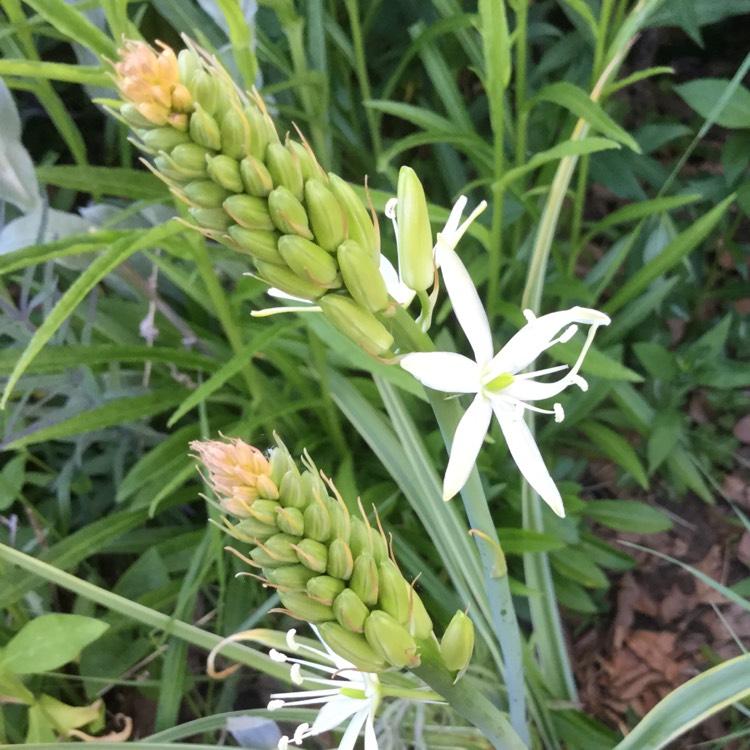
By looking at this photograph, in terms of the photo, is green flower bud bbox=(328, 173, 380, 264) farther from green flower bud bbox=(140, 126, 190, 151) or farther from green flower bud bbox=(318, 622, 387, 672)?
green flower bud bbox=(318, 622, 387, 672)

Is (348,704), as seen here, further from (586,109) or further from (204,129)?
Answer: (586,109)

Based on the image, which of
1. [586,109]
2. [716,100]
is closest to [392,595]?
[586,109]

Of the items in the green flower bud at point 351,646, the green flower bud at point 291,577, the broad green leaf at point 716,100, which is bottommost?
the green flower bud at point 351,646

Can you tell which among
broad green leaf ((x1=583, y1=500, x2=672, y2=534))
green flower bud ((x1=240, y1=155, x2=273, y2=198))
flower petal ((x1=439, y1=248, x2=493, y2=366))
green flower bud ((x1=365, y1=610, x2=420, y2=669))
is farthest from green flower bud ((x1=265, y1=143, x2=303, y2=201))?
broad green leaf ((x1=583, y1=500, x2=672, y2=534))

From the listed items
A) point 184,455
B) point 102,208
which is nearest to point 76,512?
point 184,455

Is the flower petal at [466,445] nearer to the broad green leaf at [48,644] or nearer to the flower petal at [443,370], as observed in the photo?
the flower petal at [443,370]

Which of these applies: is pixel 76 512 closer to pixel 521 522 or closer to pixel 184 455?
pixel 184 455

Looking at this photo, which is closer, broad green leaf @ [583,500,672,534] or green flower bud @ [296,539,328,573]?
green flower bud @ [296,539,328,573]

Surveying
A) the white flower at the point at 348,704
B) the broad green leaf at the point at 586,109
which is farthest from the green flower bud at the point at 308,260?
the broad green leaf at the point at 586,109
